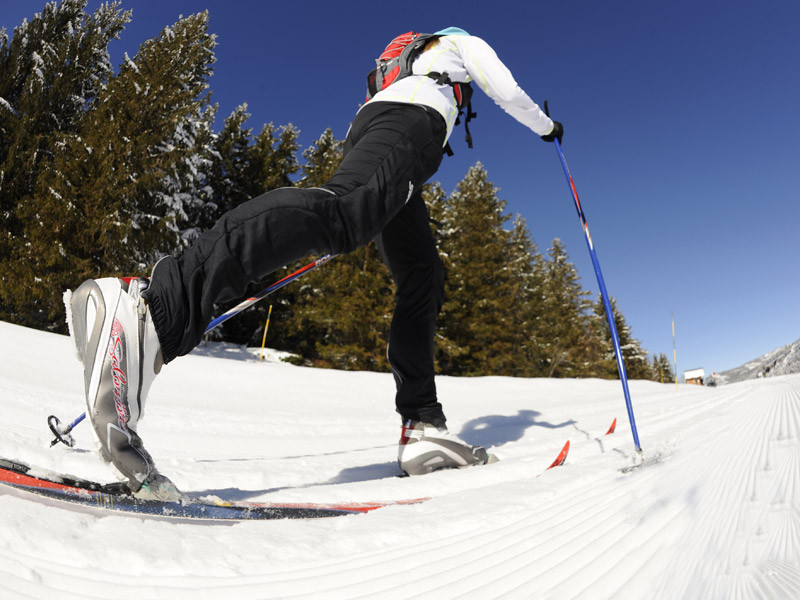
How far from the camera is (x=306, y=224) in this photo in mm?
1003

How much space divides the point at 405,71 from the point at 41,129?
17199 mm

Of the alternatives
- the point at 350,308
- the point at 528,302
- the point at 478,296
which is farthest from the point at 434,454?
the point at 528,302

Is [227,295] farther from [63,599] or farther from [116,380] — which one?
[63,599]

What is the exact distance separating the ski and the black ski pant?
28 centimetres

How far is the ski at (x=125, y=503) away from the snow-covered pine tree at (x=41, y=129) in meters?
12.6

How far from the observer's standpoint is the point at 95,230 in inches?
449

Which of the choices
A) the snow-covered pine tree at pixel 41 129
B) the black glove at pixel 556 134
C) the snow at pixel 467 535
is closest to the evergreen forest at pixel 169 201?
the snow-covered pine tree at pixel 41 129

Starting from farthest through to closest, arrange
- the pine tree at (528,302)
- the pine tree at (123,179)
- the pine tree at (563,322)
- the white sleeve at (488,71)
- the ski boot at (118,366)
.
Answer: the pine tree at (563,322) < the pine tree at (528,302) < the pine tree at (123,179) < the white sleeve at (488,71) < the ski boot at (118,366)

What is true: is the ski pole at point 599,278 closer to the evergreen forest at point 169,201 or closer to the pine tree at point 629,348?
the evergreen forest at point 169,201

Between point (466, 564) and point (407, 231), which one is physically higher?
point (407, 231)

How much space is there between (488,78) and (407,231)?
Result: 641 mm

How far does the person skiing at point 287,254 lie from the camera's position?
2.90 ft

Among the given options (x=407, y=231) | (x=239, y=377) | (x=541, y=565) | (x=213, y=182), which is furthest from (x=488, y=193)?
(x=541, y=565)

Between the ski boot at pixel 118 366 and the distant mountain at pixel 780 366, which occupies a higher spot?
the ski boot at pixel 118 366
